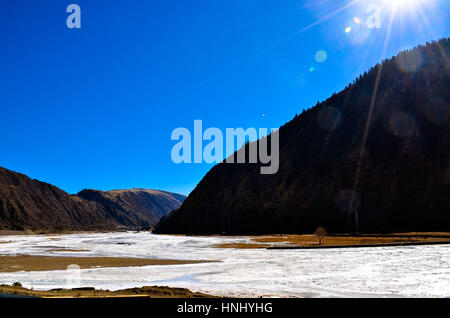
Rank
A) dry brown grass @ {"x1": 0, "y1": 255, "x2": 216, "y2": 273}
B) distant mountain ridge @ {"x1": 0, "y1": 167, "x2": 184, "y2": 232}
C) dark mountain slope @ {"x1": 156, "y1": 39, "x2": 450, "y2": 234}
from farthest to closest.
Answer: distant mountain ridge @ {"x1": 0, "y1": 167, "x2": 184, "y2": 232} < dark mountain slope @ {"x1": 156, "y1": 39, "x2": 450, "y2": 234} < dry brown grass @ {"x1": 0, "y1": 255, "x2": 216, "y2": 273}

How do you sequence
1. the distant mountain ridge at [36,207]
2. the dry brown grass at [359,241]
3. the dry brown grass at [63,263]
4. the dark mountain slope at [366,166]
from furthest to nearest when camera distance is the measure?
the distant mountain ridge at [36,207], the dark mountain slope at [366,166], the dry brown grass at [359,241], the dry brown grass at [63,263]

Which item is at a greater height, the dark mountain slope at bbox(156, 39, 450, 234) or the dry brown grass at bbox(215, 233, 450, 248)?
the dark mountain slope at bbox(156, 39, 450, 234)

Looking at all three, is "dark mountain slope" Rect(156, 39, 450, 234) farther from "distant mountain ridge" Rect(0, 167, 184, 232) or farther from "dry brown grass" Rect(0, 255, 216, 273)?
"distant mountain ridge" Rect(0, 167, 184, 232)

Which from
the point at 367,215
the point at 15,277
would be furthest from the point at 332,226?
the point at 15,277

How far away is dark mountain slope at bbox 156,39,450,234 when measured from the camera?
61.8 meters

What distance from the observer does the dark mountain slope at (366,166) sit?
6184 centimetres

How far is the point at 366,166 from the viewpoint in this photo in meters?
71.5

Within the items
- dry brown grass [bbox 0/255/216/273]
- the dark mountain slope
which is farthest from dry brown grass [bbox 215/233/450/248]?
dry brown grass [bbox 0/255/216/273]

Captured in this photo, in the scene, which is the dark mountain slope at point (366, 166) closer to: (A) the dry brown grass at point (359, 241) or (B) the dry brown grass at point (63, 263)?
(A) the dry brown grass at point (359, 241)

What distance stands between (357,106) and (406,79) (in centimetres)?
1232

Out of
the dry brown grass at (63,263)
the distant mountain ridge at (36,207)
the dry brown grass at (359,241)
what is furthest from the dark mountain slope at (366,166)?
the distant mountain ridge at (36,207)

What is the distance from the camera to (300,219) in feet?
238

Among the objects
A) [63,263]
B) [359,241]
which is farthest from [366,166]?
[63,263]
